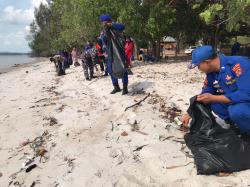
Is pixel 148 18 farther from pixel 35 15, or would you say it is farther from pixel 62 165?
pixel 35 15

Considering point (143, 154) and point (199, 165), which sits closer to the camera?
point (199, 165)

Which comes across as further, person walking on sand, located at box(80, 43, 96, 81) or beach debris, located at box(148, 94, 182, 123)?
person walking on sand, located at box(80, 43, 96, 81)

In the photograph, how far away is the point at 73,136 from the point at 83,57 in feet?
25.2

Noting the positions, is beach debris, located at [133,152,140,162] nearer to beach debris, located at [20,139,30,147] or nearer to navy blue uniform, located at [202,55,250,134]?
navy blue uniform, located at [202,55,250,134]

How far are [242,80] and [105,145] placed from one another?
2.21 metres

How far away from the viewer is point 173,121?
5684 millimetres

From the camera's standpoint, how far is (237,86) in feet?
12.2

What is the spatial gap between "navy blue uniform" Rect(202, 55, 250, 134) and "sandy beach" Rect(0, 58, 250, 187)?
565mm

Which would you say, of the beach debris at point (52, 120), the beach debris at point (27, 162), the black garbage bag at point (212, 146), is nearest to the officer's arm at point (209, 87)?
the black garbage bag at point (212, 146)

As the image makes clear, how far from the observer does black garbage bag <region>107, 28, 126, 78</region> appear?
310 inches

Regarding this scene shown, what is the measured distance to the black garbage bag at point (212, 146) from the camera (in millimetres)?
3705

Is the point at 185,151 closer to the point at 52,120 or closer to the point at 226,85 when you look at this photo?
the point at 226,85

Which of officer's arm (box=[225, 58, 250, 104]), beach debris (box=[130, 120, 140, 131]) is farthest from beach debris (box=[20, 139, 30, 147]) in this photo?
officer's arm (box=[225, 58, 250, 104])

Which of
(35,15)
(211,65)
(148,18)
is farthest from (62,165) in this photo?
(35,15)
